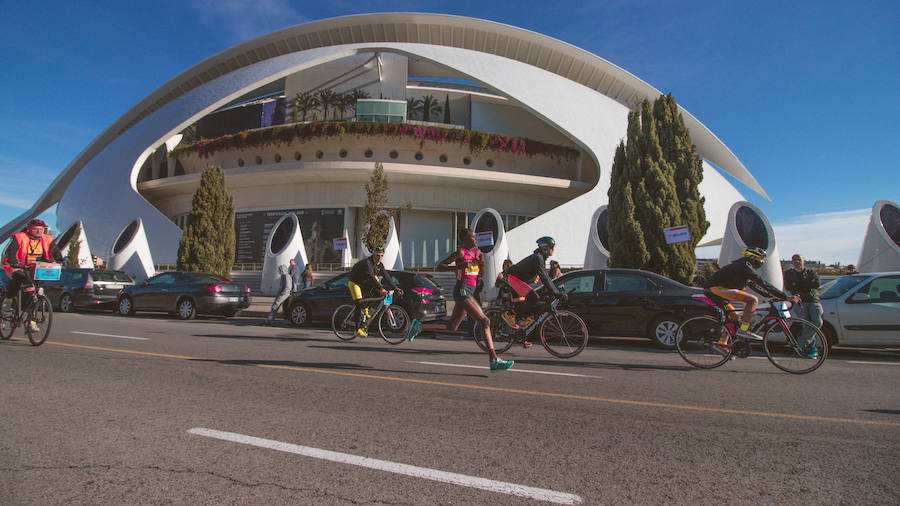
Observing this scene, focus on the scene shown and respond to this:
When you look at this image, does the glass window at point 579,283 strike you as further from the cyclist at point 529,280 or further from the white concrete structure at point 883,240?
the white concrete structure at point 883,240

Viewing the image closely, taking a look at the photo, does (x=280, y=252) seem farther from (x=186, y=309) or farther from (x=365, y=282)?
(x=365, y=282)

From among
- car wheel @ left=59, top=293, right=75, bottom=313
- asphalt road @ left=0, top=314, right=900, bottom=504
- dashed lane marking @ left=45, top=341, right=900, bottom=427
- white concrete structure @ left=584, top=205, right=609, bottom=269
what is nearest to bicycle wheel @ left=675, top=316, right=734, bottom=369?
asphalt road @ left=0, top=314, right=900, bottom=504

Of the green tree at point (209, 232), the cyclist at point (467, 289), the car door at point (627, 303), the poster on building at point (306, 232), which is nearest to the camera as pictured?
the cyclist at point (467, 289)

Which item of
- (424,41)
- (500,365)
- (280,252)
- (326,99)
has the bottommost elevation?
(500,365)

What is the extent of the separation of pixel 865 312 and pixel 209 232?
21.9 metres

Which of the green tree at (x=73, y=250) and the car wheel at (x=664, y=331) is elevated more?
the green tree at (x=73, y=250)

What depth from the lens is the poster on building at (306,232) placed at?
30281 mm

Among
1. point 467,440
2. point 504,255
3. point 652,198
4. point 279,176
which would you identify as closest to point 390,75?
point 279,176

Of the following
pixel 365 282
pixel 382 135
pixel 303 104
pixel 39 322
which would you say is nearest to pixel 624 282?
pixel 365 282

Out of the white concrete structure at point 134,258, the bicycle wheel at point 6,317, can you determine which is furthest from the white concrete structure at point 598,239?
the white concrete structure at point 134,258

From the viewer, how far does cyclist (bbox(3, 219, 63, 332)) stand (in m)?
7.02

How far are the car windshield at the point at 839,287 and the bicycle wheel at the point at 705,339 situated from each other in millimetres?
3935

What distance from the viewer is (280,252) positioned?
70.3 feet

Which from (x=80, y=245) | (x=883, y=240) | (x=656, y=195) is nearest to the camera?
(x=656, y=195)
